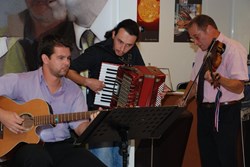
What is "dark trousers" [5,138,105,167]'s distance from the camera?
234 cm

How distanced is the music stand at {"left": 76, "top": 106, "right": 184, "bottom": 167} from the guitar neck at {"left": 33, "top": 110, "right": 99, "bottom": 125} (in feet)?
0.57

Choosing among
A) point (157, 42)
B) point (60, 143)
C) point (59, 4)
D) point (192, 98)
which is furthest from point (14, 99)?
point (157, 42)

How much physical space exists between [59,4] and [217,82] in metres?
1.55

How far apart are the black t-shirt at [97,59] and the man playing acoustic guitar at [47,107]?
28 centimetres

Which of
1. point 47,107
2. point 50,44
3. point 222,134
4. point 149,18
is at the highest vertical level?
point 149,18

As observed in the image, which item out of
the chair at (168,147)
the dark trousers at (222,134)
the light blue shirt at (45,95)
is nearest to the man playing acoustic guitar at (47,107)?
the light blue shirt at (45,95)

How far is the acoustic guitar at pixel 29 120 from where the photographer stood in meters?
2.50

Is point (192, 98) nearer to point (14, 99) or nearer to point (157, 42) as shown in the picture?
point (157, 42)

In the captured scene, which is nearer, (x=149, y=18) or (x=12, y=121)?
(x=12, y=121)

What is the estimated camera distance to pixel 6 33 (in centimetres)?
329

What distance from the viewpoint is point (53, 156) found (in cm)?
255

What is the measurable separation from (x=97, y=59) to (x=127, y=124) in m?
0.84

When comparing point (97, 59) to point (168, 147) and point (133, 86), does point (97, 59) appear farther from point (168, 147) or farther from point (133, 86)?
point (168, 147)

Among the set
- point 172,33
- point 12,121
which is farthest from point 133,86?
point 172,33
